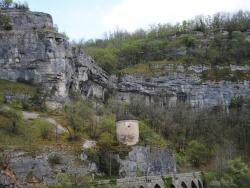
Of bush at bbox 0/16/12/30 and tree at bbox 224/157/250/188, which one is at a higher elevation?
Answer: bush at bbox 0/16/12/30

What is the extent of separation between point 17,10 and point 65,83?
21620 mm

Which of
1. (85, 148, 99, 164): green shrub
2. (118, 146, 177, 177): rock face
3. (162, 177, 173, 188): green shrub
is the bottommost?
(162, 177, 173, 188): green shrub

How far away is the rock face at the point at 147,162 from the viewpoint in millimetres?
57812

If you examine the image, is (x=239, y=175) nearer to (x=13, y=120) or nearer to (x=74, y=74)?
(x=13, y=120)

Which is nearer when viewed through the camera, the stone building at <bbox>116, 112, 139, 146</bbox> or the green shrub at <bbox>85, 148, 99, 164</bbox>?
the green shrub at <bbox>85, 148, 99, 164</bbox>

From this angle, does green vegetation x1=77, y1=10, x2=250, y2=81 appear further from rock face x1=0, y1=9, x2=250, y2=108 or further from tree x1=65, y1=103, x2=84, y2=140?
tree x1=65, y1=103, x2=84, y2=140

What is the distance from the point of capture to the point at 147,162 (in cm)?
6047

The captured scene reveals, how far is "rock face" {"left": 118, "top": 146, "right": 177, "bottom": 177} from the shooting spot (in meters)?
57.8

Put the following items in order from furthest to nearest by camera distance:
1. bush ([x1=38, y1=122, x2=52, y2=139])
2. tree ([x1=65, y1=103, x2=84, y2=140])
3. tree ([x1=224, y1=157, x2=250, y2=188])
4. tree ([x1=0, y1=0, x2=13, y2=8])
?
tree ([x1=0, y1=0, x2=13, y2=8]) → tree ([x1=65, y1=103, x2=84, y2=140]) → bush ([x1=38, y1=122, x2=52, y2=139]) → tree ([x1=224, y1=157, x2=250, y2=188])

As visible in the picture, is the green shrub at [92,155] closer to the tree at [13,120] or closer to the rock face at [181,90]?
the tree at [13,120]

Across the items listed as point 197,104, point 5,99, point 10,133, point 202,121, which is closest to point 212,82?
point 197,104

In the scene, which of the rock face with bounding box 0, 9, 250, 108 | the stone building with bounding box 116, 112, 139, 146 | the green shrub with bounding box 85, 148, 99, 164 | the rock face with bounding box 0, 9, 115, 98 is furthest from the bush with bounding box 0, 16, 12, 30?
the green shrub with bounding box 85, 148, 99, 164

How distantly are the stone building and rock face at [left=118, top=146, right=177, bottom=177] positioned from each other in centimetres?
174

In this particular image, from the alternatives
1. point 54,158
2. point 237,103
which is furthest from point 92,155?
point 237,103
